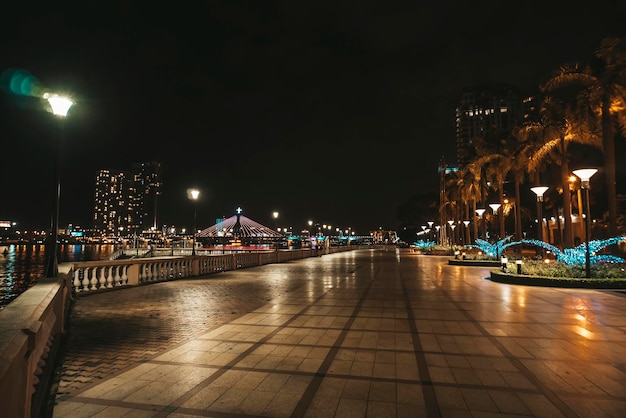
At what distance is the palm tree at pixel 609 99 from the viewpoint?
18.3 meters

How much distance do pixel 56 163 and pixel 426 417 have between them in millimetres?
10055

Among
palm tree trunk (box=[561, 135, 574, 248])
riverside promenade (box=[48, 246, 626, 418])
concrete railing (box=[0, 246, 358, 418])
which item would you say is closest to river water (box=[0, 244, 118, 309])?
concrete railing (box=[0, 246, 358, 418])

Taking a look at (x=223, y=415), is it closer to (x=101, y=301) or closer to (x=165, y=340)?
(x=165, y=340)

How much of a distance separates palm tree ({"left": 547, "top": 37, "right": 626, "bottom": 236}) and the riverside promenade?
9328 mm

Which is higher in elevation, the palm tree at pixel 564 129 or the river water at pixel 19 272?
the palm tree at pixel 564 129

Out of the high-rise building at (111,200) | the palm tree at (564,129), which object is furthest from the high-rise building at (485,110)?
the high-rise building at (111,200)

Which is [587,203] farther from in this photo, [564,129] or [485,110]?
[485,110]

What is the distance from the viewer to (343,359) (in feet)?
20.5

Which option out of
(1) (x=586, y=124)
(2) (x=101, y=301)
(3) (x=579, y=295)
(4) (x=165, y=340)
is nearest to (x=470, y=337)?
(4) (x=165, y=340)

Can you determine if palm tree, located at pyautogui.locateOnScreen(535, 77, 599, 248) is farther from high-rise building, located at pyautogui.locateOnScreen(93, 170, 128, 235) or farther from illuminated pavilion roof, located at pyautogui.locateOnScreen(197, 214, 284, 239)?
high-rise building, located at pyautogui.locateOnScreen(93, 170, 128, 235)

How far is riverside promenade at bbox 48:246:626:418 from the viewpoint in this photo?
14.8 feet

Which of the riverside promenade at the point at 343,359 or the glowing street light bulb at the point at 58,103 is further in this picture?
the glowing street light bulb at the point at 58,103

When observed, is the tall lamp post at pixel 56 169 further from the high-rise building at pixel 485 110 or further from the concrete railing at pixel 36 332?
the high-rise building at pixel 485 110

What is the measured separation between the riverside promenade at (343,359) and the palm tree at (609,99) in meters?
9.33
